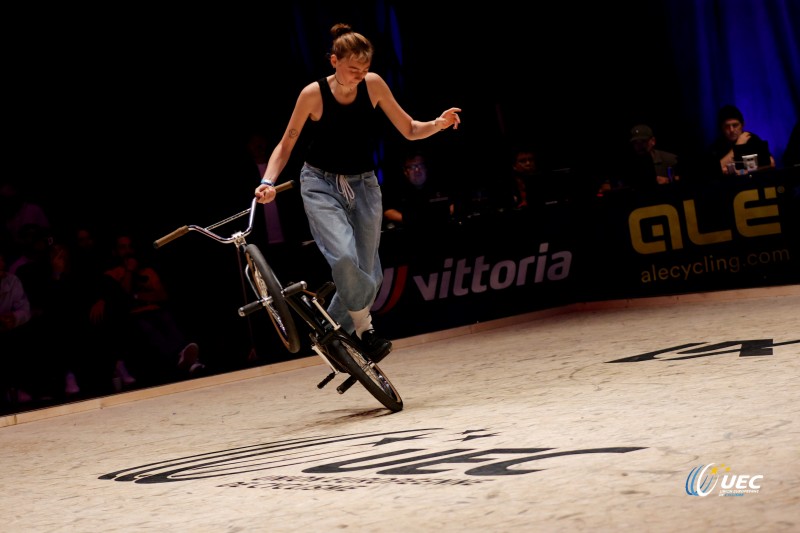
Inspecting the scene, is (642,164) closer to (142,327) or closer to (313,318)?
(142,327)

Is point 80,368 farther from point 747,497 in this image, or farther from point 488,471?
point 747,497

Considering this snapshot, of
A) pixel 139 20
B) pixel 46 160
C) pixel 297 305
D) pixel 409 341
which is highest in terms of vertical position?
pixel 139 20

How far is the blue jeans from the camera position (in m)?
5.42

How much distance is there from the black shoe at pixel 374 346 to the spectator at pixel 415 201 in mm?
3858

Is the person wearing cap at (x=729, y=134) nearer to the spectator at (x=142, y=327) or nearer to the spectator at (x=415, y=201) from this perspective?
the spectator at (x=415, y=201)

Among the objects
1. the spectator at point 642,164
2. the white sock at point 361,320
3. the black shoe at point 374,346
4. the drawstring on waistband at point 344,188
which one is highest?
the drawstring on waistband at point 344,188

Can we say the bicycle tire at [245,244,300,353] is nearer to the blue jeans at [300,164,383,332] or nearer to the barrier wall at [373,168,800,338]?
the blue jeans at [300,164,383,332]

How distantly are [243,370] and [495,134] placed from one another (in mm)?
5763

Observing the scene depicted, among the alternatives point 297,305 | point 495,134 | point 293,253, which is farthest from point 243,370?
point 495,134

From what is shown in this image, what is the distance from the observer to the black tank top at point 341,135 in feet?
18.0

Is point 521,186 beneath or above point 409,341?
above

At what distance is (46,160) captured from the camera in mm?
11297

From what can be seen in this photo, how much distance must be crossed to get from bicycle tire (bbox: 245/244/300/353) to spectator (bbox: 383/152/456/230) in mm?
4093

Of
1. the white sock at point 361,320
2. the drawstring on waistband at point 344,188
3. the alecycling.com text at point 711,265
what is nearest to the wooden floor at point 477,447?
the white sock at point 361,320
